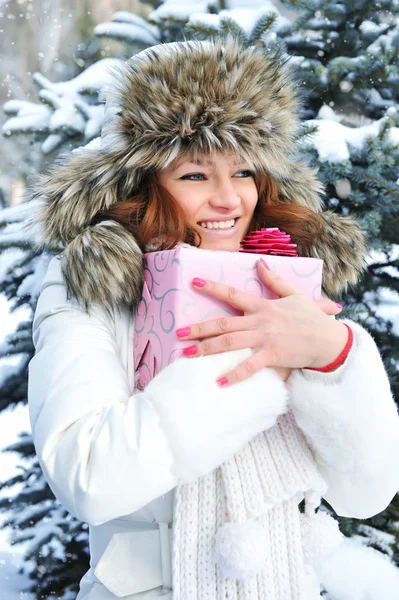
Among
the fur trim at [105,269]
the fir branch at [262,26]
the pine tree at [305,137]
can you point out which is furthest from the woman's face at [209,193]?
the fir branch at [262,26]

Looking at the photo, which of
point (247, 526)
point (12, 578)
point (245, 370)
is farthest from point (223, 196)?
point (12, 578)

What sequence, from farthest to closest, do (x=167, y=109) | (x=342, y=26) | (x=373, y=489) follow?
(x=342, y=26) < (x=167, y=109) < (x=373, y=489)

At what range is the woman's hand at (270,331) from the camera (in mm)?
947

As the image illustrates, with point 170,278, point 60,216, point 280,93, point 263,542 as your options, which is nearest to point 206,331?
point 170,278

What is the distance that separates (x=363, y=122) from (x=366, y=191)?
0.95 ft

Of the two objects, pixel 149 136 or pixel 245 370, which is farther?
pixel 149 136

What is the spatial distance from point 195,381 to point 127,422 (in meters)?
0.12

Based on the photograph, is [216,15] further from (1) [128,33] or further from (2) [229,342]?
(2) [229,342]

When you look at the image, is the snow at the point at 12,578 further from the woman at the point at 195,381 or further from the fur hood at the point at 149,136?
the fur hood at the point at 149,136

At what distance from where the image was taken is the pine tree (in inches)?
73.6

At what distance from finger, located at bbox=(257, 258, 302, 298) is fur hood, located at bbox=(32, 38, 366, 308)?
0.78 ft

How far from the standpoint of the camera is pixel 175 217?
1.16m

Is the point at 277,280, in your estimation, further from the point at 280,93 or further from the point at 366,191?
the point at 366,191

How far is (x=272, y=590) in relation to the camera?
0.96m
